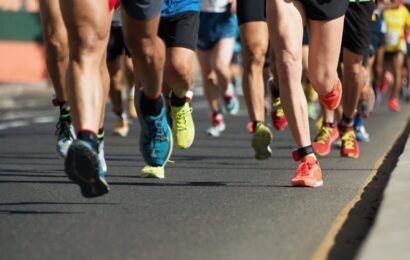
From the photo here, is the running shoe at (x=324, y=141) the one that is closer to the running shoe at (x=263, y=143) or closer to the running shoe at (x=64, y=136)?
the running shoe at (x=263, y=143)

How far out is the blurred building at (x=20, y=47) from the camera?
3250 cm

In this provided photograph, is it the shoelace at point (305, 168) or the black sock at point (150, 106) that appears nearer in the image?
the black sock at point (150, 106)

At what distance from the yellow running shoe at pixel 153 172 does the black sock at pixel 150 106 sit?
2.84 feet

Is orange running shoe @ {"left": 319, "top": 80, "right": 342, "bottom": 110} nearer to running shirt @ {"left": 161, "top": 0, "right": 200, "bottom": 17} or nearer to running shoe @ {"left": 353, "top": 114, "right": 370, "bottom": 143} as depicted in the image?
running shirt @ {"left": 161, "top": 0, "right": 200, "bottom": 17}

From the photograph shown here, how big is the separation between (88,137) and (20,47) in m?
26.8

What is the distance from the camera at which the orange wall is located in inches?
1281

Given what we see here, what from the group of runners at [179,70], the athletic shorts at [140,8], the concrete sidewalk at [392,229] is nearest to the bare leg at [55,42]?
the group of runners at [179,70]

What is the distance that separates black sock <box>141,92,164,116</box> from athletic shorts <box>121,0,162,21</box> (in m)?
0.82

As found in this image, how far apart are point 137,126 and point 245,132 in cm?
175

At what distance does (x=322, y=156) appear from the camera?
10.5m

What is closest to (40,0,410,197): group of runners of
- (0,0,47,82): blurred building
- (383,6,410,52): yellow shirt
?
(383,6,410,52): yellow shirt

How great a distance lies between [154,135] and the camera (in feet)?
25.0

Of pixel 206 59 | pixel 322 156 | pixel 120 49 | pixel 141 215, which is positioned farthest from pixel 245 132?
pixel 141 215

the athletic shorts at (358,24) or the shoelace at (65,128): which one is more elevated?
the athletic shorts at (358,24)
